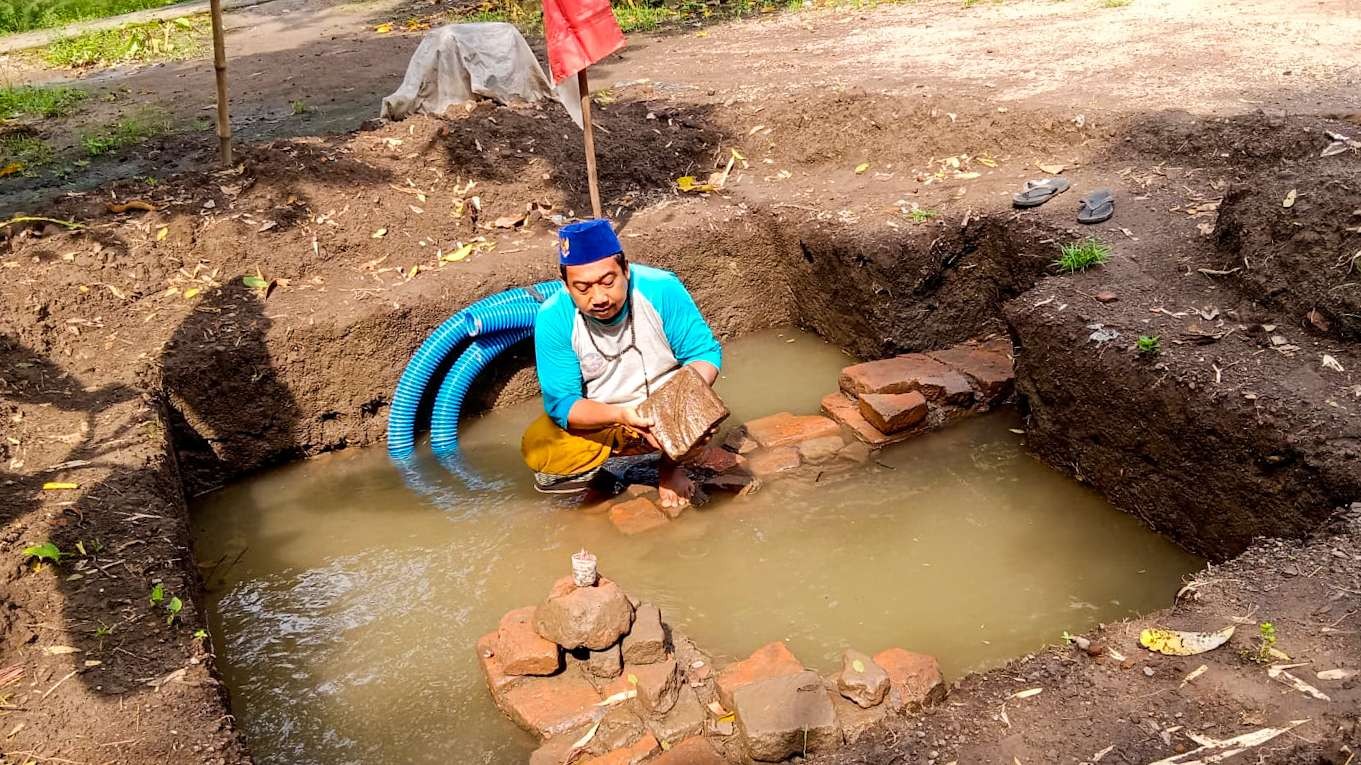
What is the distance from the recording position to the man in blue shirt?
4.48m

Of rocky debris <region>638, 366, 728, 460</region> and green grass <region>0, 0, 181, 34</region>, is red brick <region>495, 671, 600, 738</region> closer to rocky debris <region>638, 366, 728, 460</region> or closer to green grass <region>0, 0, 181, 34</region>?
rocky debris <region>638, 366, 728, 460</region>

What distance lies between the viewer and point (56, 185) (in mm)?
7293

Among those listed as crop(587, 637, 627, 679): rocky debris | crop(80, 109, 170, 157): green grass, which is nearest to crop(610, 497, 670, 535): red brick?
crop(587, 637, 627, 679): rocky debris

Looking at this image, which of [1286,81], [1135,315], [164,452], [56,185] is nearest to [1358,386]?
[1135,315]

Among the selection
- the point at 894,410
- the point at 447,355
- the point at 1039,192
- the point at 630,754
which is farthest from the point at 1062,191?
the point at 630,754

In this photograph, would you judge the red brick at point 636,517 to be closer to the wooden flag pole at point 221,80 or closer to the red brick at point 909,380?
the red brick at point 909,380

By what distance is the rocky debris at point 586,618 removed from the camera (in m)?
3.53

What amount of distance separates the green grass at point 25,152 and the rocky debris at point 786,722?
23.7 feet

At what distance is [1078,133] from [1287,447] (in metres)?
3.39

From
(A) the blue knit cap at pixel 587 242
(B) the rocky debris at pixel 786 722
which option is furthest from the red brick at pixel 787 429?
(B) the rocky debris at pixel 786 722

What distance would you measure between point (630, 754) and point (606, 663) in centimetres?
42

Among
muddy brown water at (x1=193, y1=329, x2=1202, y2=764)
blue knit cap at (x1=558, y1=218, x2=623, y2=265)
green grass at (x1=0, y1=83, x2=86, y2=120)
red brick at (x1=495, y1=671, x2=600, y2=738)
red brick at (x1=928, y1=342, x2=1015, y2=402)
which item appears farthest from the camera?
green grass at (x1=0, y1=83, x2=86, y2=120)

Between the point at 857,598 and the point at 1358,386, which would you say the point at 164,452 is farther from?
the point at 1358,386

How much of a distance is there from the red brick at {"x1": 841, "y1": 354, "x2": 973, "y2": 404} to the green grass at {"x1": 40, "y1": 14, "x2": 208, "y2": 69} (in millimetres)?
9649
